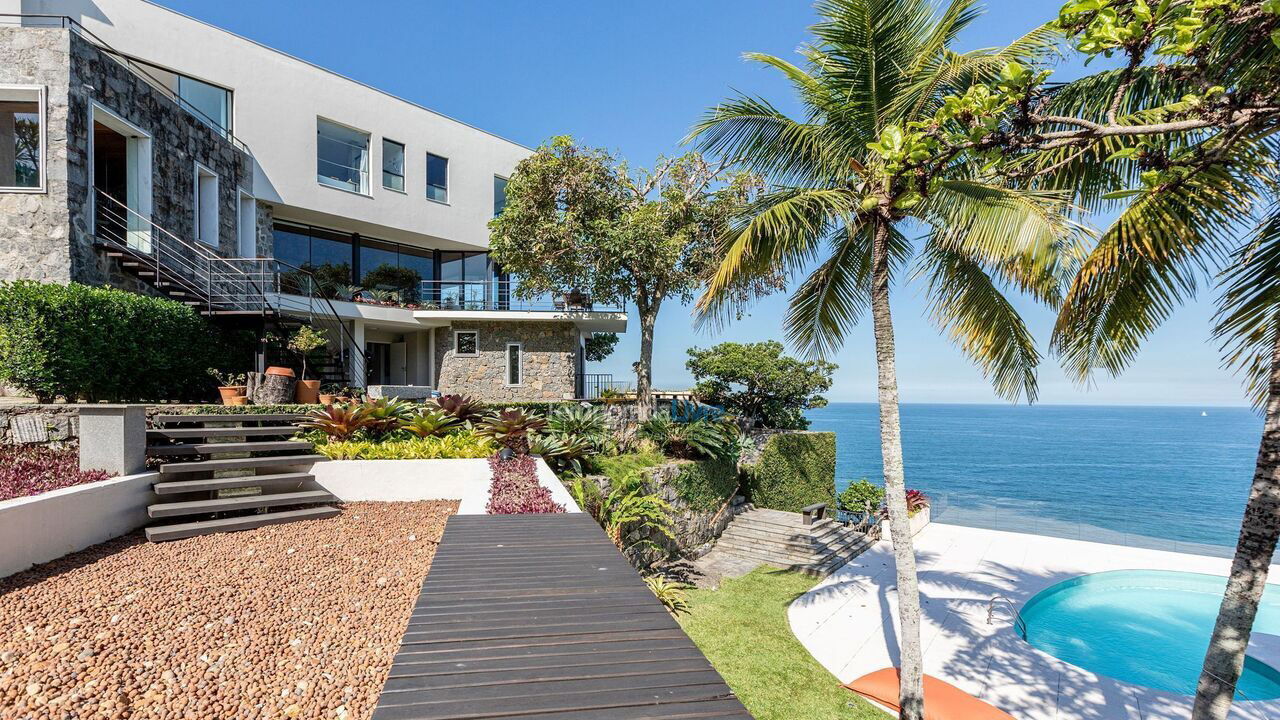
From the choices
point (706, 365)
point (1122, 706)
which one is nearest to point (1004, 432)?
point (706, 365)

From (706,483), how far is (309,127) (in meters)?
15.7

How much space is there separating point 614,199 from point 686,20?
182 inches

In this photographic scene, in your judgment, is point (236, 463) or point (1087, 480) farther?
point (1087, 480)

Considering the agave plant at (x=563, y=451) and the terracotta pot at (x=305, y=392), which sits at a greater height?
the terracotta pot at (x=305, y=392)

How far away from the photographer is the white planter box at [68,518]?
4211 mm

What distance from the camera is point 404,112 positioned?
60.0 ft

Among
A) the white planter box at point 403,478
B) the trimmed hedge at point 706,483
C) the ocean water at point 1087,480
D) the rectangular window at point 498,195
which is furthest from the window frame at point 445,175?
the ocean water at point 1087,480

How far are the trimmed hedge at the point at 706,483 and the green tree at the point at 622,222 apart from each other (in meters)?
2.24

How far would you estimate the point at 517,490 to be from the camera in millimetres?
6059

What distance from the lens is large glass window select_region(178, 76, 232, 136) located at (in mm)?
14102

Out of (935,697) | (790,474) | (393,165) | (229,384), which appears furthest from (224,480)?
(393,165)

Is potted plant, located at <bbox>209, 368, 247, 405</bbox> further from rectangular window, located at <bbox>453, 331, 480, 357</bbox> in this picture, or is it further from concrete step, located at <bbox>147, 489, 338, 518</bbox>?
rectangular window, located at <bbox>453, 331, 480, 357</bbox>

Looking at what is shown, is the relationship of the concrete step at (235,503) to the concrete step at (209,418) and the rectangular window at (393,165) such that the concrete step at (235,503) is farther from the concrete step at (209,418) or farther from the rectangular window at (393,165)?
the rectangular window at (393,165)

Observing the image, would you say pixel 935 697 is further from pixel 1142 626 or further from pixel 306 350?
pixel 306 350
